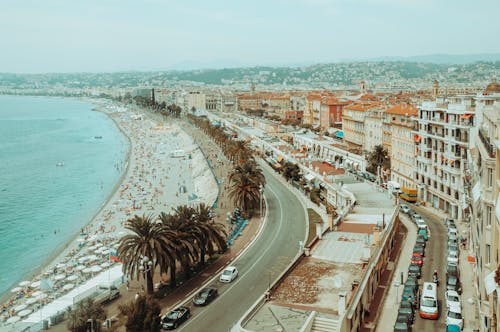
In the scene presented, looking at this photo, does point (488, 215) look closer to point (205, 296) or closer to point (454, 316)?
point (454, 316)

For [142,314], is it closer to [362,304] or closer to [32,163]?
[362,304]

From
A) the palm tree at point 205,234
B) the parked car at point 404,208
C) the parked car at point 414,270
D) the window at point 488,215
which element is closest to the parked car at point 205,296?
the palm tree at point 205,234

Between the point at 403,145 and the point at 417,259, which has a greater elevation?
the point at 403,145

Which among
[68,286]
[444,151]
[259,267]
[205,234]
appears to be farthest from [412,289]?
[68,286]

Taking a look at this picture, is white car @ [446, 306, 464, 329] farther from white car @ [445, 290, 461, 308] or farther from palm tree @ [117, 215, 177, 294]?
palm tree @ [117, 215, 177, 294]

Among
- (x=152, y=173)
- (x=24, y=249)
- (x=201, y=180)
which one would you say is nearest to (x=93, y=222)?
(x=24, y=249)

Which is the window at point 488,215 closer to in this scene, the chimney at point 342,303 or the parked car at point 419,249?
the chimney at point 342,303

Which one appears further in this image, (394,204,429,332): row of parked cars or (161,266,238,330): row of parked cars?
(394,204,429,332): row of parked cars

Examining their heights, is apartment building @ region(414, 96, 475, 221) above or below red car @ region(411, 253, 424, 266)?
above

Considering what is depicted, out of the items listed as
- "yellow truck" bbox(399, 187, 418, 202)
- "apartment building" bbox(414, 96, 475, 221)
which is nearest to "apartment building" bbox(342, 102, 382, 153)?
"yellow truck" bbox(399, 187, 418, 202)
